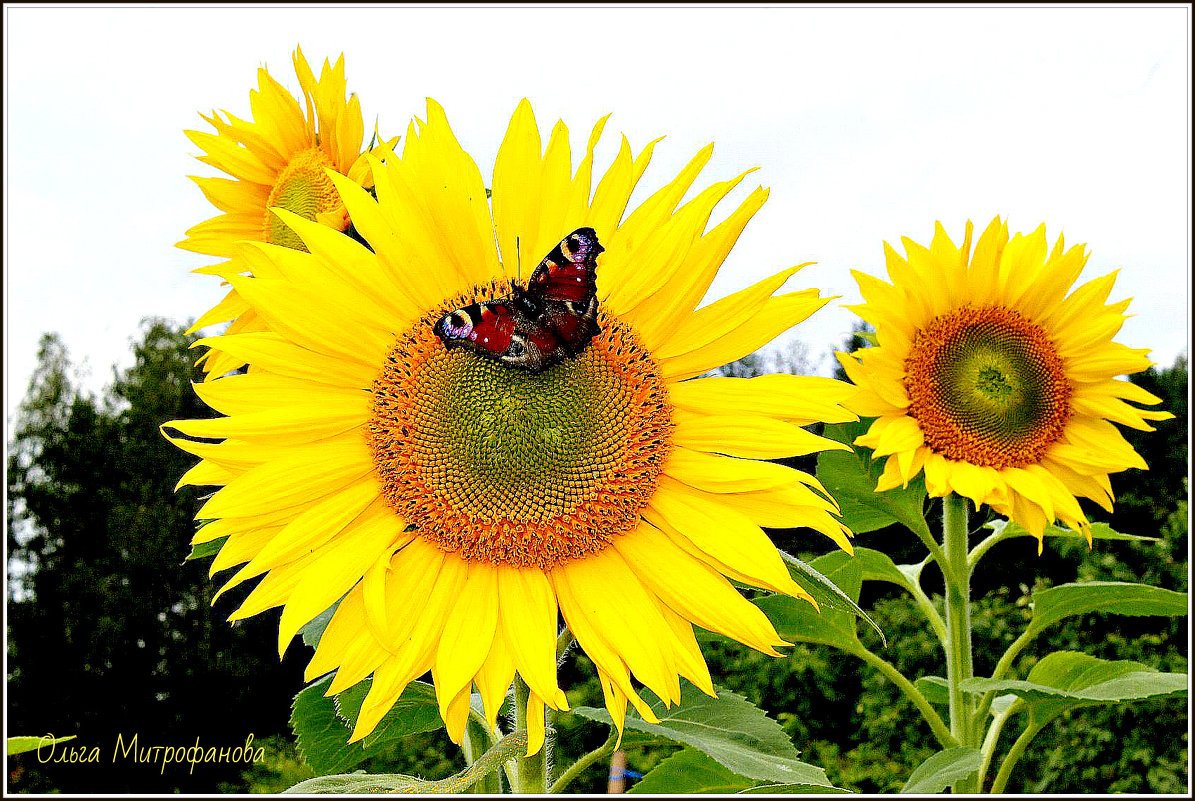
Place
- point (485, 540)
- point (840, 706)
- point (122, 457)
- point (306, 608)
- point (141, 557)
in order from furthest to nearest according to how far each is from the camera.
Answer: point (122, 457), point (141, 557), point (840, 706), point (485, 540), point (306, 608)

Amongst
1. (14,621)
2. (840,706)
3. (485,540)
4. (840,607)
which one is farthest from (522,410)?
(14,621)

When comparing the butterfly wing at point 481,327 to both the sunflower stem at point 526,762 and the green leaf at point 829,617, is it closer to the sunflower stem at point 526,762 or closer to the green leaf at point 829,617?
the sunflower stem at point 526,762

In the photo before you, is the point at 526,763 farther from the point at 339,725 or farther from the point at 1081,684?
the point at 1081,684

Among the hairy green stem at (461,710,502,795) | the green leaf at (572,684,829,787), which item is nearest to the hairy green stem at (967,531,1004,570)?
the green leaf at (572,684,829,787)

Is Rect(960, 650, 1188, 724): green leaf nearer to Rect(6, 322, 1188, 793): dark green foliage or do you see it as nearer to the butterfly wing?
Rect(6, 322, 1188, 793): dark green foliage

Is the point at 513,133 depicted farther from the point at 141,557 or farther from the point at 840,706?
the point at 141,557

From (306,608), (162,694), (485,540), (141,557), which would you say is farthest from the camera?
(141,557)
